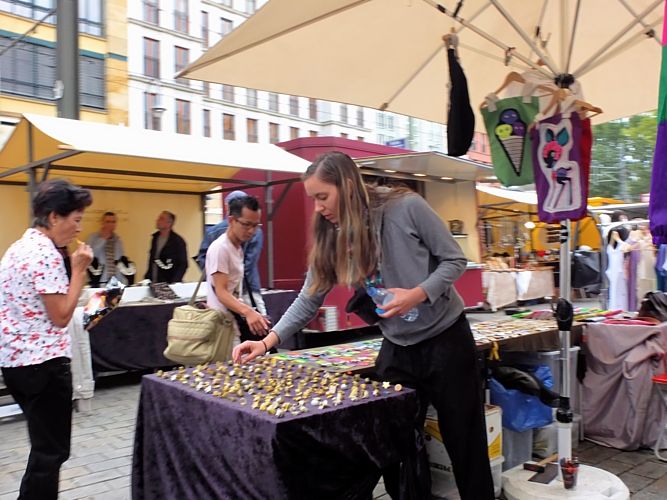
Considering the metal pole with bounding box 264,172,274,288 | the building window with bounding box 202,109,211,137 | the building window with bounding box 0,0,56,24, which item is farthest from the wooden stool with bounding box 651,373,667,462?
the building window with bounding box 202,109,211,137

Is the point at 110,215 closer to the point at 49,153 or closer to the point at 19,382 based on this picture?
the point at 49,153

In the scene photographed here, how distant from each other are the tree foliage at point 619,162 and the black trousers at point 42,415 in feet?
106

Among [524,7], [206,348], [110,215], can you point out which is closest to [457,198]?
[110,215]

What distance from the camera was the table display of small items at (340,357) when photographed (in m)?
2.99

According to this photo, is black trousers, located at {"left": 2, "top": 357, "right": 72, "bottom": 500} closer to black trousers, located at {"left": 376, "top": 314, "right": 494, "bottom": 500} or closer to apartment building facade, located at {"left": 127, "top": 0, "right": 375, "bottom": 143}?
black trousers, located at {"left": 376, "top": 314, "right": 494, "bottom": 500}

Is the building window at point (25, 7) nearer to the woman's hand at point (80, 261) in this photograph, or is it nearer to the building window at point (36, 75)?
the building window at point (36, 75)

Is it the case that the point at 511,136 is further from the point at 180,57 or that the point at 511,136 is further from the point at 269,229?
the point at 180,57

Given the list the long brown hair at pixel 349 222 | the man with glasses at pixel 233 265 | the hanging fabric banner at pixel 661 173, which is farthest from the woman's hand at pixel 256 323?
the hanging fabric banner at pixel 661 173

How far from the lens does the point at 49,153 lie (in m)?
7.54

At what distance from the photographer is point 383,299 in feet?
7.83

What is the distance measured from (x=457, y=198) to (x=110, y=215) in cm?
632

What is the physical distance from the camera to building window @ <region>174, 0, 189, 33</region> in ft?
115

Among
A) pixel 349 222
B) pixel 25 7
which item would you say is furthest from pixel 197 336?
pixel 25 7

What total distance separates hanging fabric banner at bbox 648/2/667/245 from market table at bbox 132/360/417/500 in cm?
105
